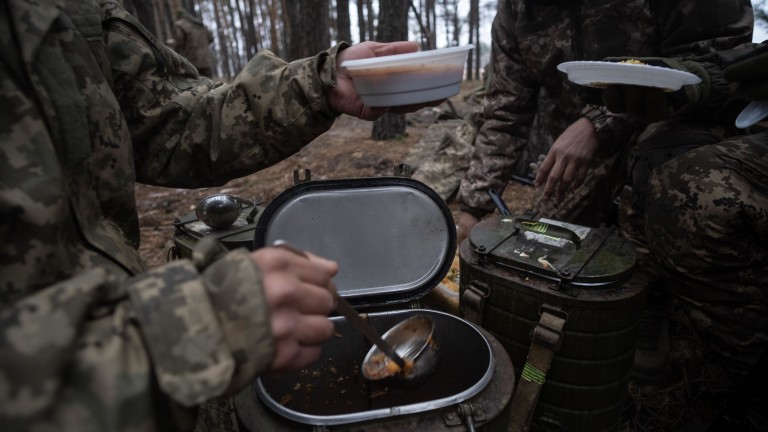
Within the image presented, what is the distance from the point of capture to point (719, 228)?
1825 millimetres

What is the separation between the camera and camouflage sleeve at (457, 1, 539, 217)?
2961mm

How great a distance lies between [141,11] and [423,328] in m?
10.1

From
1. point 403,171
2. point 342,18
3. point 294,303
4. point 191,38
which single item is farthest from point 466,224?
point 191,38

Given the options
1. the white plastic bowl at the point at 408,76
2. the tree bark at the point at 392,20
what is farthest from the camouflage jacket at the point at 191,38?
the white plastic bowl at the point at 408,76

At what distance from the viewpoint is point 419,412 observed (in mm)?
1234

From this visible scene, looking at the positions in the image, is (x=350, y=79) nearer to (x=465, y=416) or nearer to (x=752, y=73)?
(x=465, y=416)

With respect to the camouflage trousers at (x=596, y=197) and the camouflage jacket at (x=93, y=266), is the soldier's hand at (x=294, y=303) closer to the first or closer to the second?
the camouflage jacket at (x=93, y=266)

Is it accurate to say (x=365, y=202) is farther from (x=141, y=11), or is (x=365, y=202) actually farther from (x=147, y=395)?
(x=141, y=11)

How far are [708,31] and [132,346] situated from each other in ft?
9.16

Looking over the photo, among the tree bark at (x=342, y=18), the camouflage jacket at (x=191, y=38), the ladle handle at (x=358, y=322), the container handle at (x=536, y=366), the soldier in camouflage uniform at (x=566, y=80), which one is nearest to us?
the ladle handle at (x=358, y=322)

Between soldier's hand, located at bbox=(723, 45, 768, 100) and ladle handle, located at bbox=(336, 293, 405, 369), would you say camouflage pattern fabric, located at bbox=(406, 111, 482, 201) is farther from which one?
ladle handle, located at bbox=(336, 293, 405, 369)

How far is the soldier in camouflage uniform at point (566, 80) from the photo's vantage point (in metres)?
2.21

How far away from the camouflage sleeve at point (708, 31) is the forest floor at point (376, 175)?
1160mm

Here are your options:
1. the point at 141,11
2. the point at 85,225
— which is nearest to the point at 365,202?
the point at 85,225
